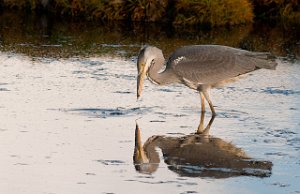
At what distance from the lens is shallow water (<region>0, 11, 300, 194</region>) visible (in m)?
7.74

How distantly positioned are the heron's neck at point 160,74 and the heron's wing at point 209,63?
8cm

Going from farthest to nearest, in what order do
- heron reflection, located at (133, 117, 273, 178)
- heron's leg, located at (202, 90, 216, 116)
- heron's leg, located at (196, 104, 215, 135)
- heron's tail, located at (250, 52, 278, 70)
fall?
heron's leg, located at (202, 90, 216, 116)
heron's tail, located at (250, 52, 278, 70)
heron's leg, located at (196, 104, 215, 135)
heron reflection, located at (133, 117, 273, 178)

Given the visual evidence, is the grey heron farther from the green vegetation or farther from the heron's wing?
the green vegetation

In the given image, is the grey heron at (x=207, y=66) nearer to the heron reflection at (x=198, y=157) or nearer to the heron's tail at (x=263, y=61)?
the heron's tail at (x=263, y=61)

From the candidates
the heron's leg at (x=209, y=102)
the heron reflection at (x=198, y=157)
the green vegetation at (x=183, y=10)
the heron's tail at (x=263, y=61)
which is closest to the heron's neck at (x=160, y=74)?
the heron's leg at (x=209, y=102)

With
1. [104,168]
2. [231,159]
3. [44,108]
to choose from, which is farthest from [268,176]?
[44,108]

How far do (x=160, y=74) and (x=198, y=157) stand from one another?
2051 mm

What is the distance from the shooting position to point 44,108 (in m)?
11.0

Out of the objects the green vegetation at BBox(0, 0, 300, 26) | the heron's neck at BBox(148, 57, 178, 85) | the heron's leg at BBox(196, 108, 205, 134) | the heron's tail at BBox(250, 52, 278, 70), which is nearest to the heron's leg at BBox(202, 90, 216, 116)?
the heron's leg at BBox(196, 108, 205, 134)

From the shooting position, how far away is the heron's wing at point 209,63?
10609 millimetres

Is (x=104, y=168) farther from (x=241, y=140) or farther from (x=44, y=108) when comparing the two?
(x=44, y=108)

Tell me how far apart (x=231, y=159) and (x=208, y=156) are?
0.82 ft

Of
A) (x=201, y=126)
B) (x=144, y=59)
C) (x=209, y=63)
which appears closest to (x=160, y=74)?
(x=144, y=59)

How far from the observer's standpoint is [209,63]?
1077 centimetres
